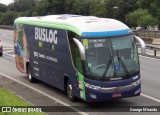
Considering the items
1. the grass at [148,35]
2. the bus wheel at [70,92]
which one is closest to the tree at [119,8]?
the grass at [148,35]

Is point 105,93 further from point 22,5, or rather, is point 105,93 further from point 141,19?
point 22,5

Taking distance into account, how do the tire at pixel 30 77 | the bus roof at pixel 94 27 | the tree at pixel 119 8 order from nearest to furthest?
the bus roof at pixel 94 27 → the tire at pixel 30 77 → the tree at pixel 119 8

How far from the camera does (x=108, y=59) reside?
45.3ft

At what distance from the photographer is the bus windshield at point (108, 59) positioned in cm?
1371

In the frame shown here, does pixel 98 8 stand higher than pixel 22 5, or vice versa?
pixel 98 8

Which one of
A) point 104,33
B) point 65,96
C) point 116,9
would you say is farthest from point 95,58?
point 116,9

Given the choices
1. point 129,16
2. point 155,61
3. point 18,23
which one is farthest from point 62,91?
point 129,16

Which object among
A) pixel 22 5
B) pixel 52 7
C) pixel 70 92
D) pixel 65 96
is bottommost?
pixel 22 5

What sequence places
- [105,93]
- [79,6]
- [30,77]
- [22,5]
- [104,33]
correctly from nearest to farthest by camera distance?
[105,93] → [104,33] → [30,77] → [79,6] → [22,5]

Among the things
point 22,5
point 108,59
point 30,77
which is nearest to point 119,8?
point 30,77

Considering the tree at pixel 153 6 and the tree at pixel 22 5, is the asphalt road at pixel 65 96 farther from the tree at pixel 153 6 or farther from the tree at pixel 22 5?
the tree at pixel 22 5

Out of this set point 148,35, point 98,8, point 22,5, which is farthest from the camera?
point 22,5

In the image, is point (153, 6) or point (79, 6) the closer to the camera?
point (153, 6)

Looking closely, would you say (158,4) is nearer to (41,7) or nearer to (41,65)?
(41,7)
